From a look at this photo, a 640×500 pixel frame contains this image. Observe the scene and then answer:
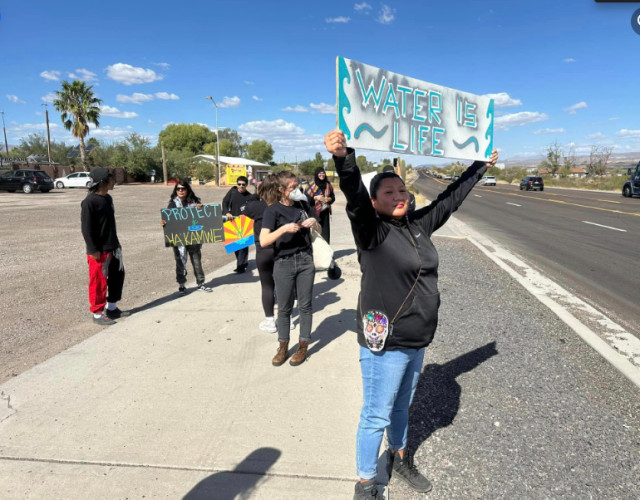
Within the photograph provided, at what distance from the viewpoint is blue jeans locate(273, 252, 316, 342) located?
12.5 ft

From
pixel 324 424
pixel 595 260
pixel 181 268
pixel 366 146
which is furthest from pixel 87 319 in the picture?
pixel 595 260

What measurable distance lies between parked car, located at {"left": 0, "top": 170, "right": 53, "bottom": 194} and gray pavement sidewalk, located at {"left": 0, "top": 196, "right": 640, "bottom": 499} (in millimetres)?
32009

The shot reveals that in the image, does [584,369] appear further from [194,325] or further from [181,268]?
[181,268]

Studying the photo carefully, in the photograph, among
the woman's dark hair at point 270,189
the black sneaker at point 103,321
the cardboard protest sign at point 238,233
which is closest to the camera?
the woman's dark hair at point 270,189

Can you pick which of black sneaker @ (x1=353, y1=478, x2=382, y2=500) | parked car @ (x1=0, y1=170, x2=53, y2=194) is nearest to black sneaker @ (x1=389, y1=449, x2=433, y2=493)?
black sneaker @ (x1=353, y1=478, x2=382, y2=500)

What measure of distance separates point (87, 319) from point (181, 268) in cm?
141

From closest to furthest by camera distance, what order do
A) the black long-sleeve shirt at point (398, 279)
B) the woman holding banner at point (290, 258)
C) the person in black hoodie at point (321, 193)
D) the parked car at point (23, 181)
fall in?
the black long-sleeve shirt at point (398, 279) < the woman holding banner at point (290, 258) < the person in black hoodie at point (321, 193) < the parked car at point (23, 181)

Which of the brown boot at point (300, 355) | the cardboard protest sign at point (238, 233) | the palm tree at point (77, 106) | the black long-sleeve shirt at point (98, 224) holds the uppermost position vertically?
the palm tree at point (77, 106)

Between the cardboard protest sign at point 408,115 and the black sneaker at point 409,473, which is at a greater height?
the cardboard protest sign at point 408,115

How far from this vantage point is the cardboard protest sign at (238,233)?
6.82m

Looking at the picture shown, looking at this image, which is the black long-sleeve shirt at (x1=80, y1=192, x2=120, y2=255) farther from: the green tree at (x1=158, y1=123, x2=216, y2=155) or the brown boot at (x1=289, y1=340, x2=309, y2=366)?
the green tree at (x1=158, y1=123, x2=216, y2=155)

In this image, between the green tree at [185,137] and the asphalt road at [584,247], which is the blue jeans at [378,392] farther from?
the green tree at [185,137]

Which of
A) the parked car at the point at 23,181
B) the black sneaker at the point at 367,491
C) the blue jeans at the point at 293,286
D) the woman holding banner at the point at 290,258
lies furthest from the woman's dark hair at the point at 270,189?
the parked car at the point at 23,181

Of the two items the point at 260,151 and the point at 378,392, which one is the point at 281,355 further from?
the point at 260,151
